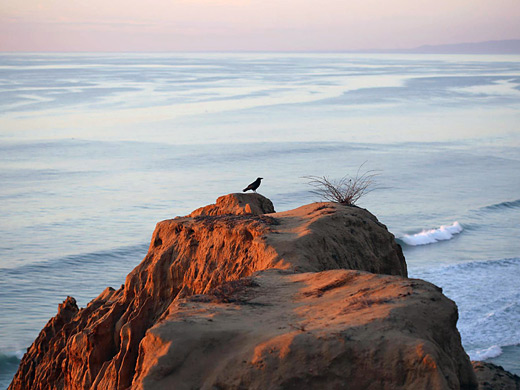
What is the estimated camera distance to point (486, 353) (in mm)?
18453

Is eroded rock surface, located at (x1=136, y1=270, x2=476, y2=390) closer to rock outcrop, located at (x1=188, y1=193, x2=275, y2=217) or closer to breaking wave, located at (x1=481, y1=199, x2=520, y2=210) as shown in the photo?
rock outcrop, located at (x1=188, y1=193, x2=275, y2=217)

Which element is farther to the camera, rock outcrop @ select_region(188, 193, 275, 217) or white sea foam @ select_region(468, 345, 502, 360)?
white sea foam @ select_region(468, 345, 502, 360)

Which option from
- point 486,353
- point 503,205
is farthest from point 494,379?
point 503,205

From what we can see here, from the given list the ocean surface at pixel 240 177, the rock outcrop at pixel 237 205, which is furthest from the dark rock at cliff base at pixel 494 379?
the ocean surface at pixel 240 177

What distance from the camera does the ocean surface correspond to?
83.0ft

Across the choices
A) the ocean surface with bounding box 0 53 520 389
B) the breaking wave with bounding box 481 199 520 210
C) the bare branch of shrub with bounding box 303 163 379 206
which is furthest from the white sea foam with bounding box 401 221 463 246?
the breaking wave with bounding box 481 199 520 210

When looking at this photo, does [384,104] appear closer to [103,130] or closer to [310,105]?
[310,105]

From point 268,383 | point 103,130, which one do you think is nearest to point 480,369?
point 268,383

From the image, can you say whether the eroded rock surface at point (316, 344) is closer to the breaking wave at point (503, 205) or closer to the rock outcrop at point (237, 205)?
the rock outcrop at point (237, 205)

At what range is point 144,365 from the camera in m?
6.16

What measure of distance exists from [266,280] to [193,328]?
197 cm

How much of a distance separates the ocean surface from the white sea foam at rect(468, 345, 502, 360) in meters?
0.06

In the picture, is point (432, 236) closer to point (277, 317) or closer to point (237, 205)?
point (237, 205)

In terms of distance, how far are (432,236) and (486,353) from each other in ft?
47.0
